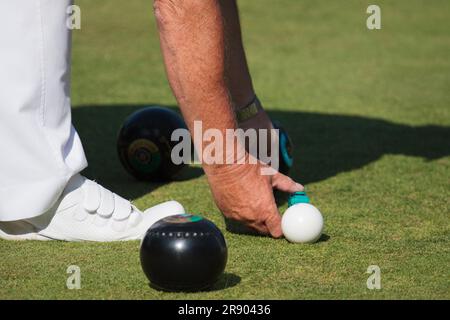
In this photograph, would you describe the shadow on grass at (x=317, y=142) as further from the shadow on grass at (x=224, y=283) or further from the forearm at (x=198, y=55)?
the shadow on grass at (x=224, y=283)

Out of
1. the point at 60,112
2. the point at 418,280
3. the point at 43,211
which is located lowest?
the point at 418,280

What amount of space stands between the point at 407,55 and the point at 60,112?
5715mm

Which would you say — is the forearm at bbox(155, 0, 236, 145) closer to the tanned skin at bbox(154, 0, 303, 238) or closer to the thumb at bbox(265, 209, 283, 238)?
the tanned skin at bbox(154, 0, 303, 238)

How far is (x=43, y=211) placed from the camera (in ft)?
10.8

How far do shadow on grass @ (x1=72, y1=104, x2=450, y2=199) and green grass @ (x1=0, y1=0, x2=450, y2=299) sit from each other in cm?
1

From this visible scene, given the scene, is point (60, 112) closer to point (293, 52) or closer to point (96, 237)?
point (96, 237)

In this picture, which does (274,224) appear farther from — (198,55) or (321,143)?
(321,143)

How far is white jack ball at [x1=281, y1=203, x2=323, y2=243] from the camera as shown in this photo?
10.7ft

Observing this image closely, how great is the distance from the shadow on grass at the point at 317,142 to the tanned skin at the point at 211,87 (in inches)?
34.7

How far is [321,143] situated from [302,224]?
6.98 ft

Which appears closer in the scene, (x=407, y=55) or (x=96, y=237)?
(x=96, y=237)

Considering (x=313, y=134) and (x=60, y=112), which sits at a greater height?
(x=60, y=112)

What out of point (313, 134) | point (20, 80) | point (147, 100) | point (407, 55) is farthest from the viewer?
point (407, 55)

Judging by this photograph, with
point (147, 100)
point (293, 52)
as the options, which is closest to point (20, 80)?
point (147, 100)
